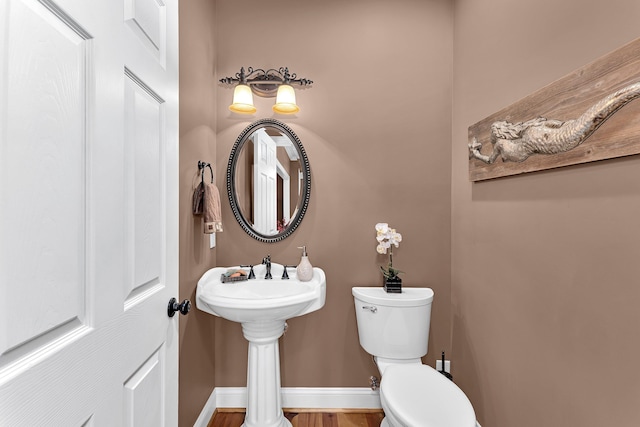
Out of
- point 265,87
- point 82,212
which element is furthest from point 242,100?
point 82,212

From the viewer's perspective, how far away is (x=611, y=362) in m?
0.93

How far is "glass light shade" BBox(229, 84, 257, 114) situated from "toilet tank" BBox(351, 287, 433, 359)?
4.28 ft

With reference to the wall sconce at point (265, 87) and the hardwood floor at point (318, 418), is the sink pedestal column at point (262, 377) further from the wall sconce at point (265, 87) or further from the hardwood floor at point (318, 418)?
the wall sconce at point (265, 87)

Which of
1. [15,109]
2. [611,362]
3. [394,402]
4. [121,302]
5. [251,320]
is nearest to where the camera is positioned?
[15,109]

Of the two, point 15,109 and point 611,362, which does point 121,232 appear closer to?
point 15,109

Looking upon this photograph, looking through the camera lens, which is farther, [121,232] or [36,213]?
[121,232]

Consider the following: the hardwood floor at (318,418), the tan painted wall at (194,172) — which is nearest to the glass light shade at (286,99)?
the tan painted wall at (194,172)

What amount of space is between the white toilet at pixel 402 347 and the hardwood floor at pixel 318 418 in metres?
0.17

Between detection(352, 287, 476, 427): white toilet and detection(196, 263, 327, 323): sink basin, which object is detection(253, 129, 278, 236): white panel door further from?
detection(352, 287, 476, 427): white toilet

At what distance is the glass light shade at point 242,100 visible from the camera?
1842 mm

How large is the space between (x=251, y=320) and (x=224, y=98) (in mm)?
1367

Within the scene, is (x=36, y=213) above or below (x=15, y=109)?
below

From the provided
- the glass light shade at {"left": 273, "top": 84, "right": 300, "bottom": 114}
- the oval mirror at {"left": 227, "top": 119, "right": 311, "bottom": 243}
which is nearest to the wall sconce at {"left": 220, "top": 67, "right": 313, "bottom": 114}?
the glass light shade at {"left": 273, "top": 84, "right": 300, "bottom": 114}

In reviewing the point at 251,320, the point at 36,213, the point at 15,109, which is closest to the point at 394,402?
the point at 251,320
